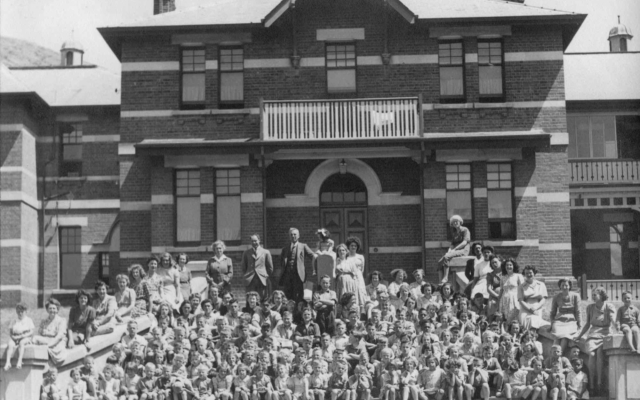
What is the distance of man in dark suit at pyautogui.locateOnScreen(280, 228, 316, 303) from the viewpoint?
2347 cm

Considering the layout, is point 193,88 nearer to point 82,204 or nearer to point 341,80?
point 341,80

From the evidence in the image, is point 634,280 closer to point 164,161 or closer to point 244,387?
point 164,161

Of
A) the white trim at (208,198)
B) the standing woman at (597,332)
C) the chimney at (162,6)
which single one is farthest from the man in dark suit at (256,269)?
the chimney at (162,6)

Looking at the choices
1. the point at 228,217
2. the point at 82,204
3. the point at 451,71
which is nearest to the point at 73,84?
A: the point at 82,204

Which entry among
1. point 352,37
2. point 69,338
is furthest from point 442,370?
point 352,37

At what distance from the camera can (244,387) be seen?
19062 millimetres

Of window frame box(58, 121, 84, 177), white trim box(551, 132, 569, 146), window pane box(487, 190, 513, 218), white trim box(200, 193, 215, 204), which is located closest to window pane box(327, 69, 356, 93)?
white trim box(200, 193, 215, 204)

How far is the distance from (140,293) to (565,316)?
812 cm

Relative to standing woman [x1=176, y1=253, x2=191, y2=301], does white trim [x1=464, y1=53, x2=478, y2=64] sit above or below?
above

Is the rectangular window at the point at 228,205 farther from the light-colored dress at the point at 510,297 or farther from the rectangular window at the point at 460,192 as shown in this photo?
the light-colored dress at the point at 510,297

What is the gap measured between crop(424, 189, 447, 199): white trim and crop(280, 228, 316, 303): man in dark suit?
8.09m

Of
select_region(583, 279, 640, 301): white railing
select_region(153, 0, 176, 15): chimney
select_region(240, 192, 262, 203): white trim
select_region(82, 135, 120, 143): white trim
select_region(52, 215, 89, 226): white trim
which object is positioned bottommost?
select_region(583, 279, 640, 301): white railing

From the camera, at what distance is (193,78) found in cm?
3238

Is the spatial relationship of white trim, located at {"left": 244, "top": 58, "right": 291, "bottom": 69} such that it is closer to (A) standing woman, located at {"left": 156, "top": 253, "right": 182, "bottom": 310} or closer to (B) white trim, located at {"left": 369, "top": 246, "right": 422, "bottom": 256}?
(B) white trim, located at {"left": 369, "top": 246, "right": 422, "bottom": 256}
